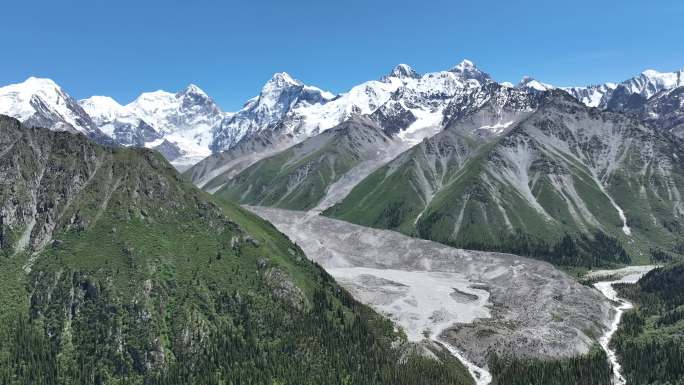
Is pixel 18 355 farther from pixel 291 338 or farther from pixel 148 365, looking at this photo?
pixel 291 338

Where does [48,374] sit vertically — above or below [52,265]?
below

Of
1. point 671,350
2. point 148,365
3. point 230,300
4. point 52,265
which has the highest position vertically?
point 52,265

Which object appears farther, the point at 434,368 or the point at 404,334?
the point at 404,334

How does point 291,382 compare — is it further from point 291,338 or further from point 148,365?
point 148,365

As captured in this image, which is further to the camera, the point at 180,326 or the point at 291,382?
the point at 180,326

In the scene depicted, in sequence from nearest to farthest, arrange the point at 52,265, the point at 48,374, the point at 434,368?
the point at 48,374 → the point at 434,368 → the point at 52,265

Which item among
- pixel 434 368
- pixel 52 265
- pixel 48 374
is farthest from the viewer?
pixel 52 265

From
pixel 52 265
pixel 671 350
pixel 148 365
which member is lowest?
pixel 671 350

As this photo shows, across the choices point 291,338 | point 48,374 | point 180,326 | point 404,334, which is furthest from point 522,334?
point 48,374

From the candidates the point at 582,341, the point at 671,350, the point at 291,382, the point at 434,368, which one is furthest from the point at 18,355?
the point at 671,350
